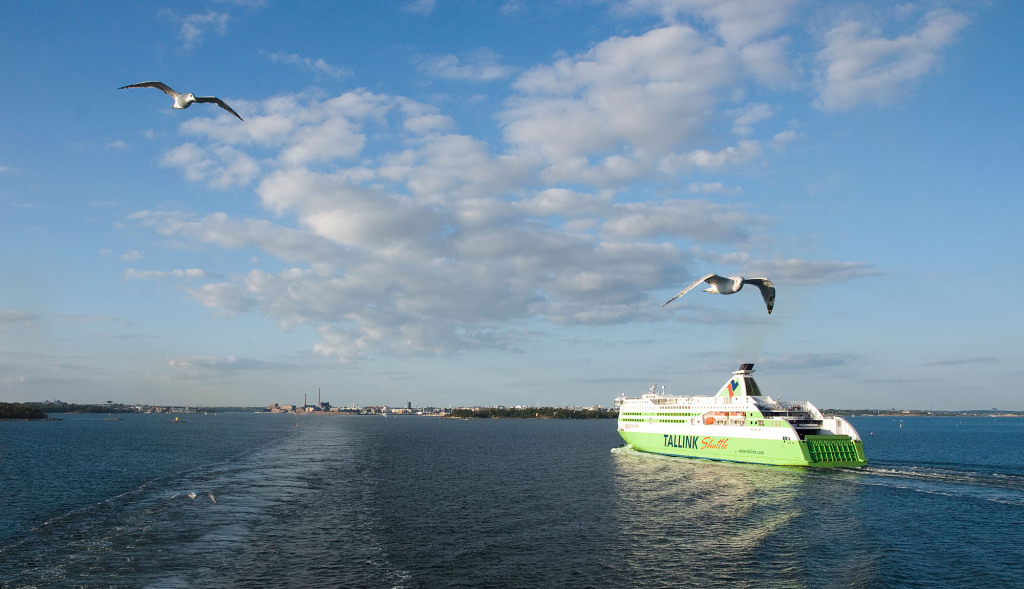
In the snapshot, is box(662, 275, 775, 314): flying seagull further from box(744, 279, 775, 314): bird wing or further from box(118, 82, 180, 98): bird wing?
box(118, 82, 180, 98): bird wing

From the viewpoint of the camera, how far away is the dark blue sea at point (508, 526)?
99.1 feet

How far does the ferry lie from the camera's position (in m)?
71.4

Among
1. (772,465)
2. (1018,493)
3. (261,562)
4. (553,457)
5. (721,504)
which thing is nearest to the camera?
(261,562)

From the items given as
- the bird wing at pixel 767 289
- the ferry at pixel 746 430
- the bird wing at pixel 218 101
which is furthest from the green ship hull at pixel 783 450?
the bird wing at pixel 218 101

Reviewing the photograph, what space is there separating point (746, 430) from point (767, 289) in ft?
111

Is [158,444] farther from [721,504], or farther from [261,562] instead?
Result: [721,504]

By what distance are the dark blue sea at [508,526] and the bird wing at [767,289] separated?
16.8 m

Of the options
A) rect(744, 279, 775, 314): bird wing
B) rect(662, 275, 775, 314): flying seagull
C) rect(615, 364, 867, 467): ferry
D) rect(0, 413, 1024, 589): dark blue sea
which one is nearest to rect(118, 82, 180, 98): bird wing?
A: rect(0, 413, 1024, 589): dark blue sea

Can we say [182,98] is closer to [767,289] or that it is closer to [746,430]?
[767,289]

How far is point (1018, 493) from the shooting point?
5388 centimetres

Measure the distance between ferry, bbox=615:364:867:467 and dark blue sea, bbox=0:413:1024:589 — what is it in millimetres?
2978

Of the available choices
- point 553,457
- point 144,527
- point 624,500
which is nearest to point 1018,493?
point 624,500

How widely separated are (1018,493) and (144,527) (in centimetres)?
7243

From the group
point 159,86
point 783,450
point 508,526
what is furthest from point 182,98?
point 783,450
